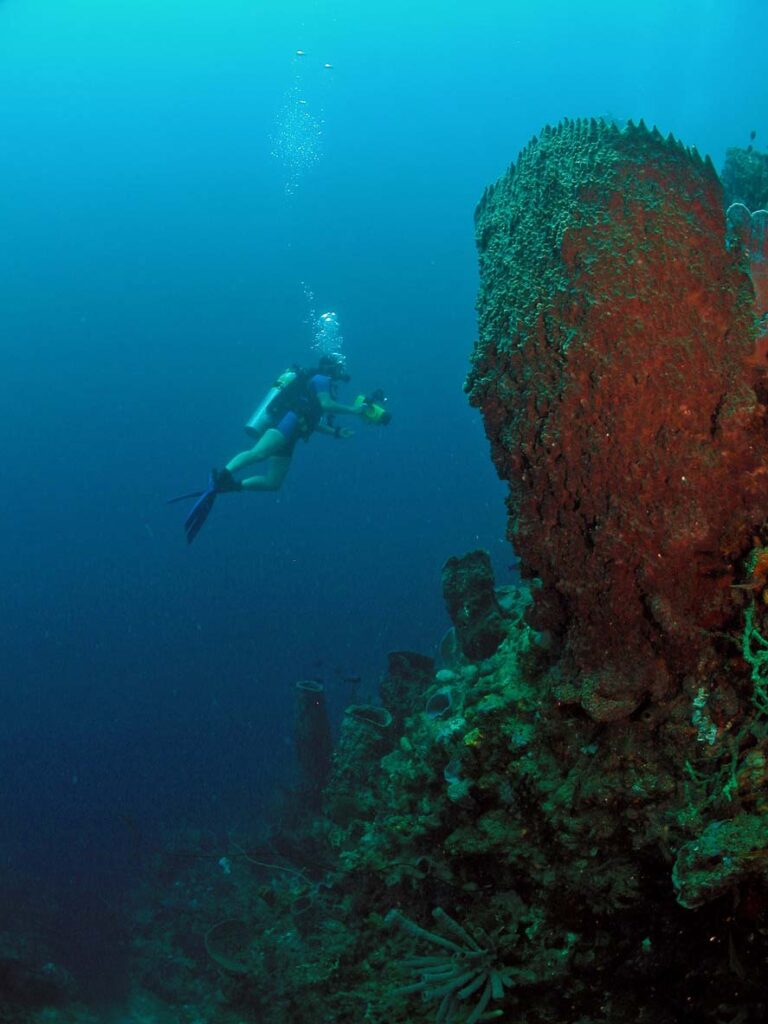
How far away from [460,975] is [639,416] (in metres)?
2.36

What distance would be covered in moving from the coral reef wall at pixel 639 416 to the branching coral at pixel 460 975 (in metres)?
1.08

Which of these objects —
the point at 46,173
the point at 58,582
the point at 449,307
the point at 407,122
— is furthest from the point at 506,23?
the point at 58,582

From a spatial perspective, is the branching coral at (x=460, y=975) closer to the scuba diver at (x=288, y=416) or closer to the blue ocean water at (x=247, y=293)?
the scuba diver at (x=288, y=416)

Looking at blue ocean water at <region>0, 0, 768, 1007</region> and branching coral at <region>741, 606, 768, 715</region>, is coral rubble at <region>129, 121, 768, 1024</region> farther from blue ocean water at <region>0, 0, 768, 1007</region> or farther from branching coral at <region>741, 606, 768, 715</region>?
blue ocean water at <region>0, 0, 768, 1007</region>

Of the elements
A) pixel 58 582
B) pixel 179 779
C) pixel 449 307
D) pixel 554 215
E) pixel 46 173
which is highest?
pixel 46 173

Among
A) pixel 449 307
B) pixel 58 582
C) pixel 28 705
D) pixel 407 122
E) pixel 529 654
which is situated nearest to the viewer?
pixel 529 654

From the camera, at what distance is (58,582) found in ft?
185

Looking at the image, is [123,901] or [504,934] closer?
[504,934]

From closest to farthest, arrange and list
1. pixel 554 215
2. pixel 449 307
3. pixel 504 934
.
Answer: pixel 504 934
pixel 554 215
pixel 449 307

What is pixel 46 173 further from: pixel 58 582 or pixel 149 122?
pixel 58 582

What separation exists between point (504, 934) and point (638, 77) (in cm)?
11033

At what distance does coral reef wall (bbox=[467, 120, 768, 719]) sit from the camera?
8.09 feet

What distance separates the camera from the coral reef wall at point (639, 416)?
247 cm

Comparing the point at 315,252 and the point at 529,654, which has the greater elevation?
the point at 315,252
